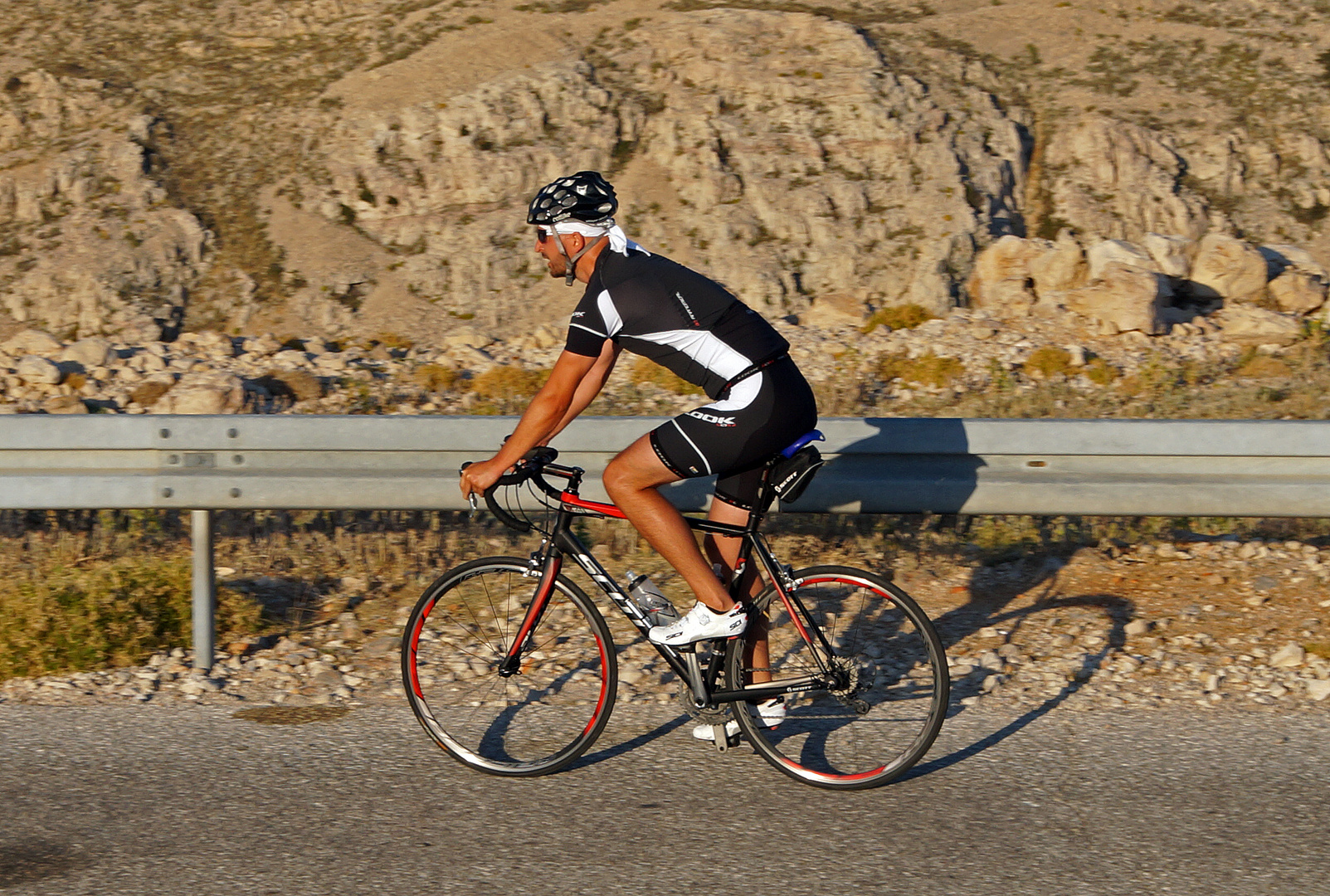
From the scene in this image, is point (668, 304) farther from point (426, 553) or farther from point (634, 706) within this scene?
point (426, 553)

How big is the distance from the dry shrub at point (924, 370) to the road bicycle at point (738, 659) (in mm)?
8030

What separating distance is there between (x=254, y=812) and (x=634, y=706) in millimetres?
1546

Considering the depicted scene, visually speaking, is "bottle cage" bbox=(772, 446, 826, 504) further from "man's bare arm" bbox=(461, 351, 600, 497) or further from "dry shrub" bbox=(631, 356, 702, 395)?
"dry shrub" bbox=(631, 356, 702, 395)

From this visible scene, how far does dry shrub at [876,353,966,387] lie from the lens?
41.2 ft

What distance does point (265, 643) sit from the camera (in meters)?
5.51

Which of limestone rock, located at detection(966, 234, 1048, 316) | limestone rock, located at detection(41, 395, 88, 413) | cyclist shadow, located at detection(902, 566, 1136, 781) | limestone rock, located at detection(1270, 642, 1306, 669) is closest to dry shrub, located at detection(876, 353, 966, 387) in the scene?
limestone rock, located at detection(966, 234, 1048, 316)

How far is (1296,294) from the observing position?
17.2 m

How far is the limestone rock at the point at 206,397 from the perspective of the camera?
12.5 m

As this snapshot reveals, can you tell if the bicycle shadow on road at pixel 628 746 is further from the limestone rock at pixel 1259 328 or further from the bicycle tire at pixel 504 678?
the limestone rock at pixel 1259 328

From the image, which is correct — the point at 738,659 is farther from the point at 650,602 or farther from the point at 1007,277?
the point at 1007,277

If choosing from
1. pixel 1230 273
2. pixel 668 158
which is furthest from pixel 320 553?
pixel 668 158

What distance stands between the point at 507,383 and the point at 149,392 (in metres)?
3.91

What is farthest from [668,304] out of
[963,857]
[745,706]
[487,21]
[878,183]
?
[487,21]

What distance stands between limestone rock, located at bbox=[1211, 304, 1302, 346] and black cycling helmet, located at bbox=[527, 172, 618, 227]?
12.9m
